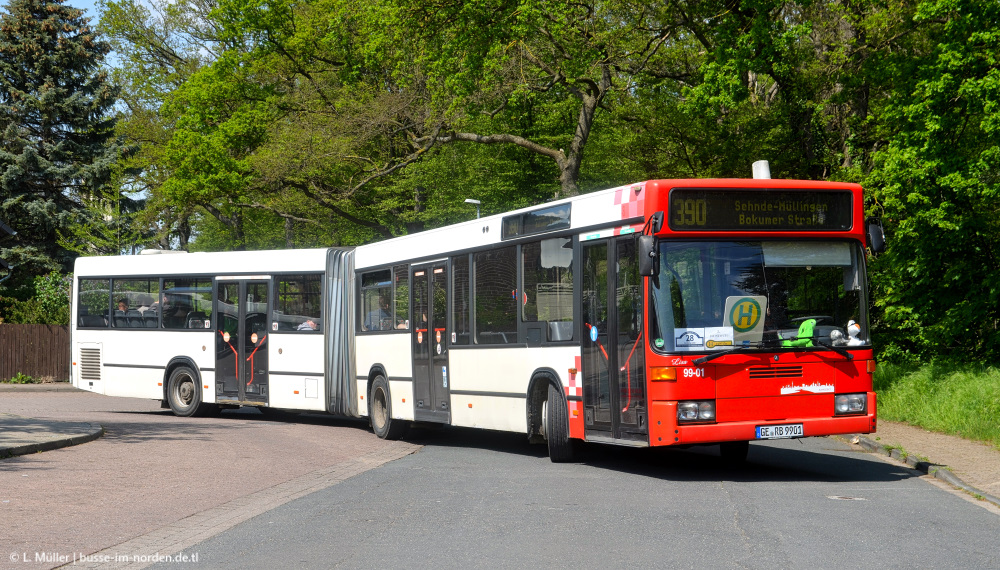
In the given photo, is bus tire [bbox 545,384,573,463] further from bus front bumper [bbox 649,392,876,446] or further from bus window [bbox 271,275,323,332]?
bus window [bbox 271,275,323,332]

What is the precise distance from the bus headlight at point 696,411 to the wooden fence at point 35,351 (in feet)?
107

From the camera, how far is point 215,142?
39.2 meters

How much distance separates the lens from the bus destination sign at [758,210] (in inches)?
445

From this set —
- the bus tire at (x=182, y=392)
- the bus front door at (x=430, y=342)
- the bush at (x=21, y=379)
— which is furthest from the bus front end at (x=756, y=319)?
the bush at (x=21, y=379)

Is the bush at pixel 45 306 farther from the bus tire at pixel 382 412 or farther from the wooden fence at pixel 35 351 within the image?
the bus tire at pixel 382 412

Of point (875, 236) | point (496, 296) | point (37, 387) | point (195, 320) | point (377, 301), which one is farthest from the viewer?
point (37, 387)

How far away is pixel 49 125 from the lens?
4428 centimetres

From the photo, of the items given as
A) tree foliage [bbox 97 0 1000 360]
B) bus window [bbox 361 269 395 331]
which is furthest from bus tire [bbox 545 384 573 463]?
tree foliage [bbox 97 0 1000 360]

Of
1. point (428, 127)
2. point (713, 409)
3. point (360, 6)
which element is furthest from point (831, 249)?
point (360, 6)

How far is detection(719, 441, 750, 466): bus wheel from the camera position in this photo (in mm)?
13277

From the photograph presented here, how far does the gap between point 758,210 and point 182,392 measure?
48.2 ft

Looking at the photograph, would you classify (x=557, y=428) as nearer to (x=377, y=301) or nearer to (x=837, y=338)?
(x=837, y=338)

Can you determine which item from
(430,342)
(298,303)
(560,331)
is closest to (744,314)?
(560,331)

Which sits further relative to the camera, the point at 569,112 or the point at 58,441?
the point at 569,112
